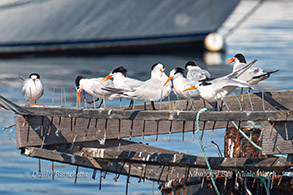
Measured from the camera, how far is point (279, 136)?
18.7 ft

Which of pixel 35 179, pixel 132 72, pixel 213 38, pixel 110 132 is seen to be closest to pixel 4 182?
pixel 35 179

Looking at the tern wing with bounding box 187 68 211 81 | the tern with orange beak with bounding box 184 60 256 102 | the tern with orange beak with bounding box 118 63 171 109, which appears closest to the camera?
the tern with orange beak with bounding box 184 60 256 102

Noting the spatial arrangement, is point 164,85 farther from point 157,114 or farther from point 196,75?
point 196,75

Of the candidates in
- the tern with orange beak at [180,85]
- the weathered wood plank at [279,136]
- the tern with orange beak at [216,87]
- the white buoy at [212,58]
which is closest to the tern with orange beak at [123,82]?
the tern with orange beak at [180,85]

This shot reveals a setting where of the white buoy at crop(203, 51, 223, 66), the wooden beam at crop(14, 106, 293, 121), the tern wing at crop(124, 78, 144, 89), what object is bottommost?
the wooden beam at crop(14, 106, 293, 121)

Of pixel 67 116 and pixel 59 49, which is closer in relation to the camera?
pixel 67 116

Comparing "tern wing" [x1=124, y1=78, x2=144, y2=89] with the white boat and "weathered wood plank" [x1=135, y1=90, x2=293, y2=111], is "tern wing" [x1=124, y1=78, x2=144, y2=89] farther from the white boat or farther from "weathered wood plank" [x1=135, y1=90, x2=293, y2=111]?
the white boat

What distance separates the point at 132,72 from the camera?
21.8m

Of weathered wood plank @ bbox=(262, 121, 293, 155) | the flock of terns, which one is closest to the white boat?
the flock of terns

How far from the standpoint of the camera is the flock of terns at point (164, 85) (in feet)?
21.5

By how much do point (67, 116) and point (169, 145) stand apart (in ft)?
18.5

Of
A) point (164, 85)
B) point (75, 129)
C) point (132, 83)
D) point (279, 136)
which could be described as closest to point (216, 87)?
point (164, 85)

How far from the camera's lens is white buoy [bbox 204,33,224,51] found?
27984 millimetres

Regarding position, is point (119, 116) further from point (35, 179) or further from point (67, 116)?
point (35, 179)
